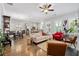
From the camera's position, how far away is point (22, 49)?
2.62 m

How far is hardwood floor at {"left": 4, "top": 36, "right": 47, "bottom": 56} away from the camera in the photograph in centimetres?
261

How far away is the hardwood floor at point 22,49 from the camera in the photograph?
2.61 metres

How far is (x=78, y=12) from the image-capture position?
257 cm

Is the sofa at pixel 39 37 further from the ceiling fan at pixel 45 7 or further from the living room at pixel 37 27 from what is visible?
the ceiling fan at pixel 45 7

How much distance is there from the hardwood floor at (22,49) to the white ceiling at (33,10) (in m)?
0.45

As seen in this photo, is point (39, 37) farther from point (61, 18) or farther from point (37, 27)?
point (61, 18)

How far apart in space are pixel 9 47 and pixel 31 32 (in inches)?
20.4

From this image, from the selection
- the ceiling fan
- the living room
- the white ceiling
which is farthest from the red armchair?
the ceiling fan

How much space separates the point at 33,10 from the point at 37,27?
1.12 ft

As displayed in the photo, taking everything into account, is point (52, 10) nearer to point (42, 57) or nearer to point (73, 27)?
point (73, 27)

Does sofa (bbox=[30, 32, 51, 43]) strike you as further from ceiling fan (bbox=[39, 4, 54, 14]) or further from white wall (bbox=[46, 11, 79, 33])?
ceiling fan (bbox=[39, 4, 54, 14])

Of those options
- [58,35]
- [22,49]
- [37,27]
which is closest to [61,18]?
[58,35]

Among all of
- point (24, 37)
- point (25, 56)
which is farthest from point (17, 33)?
point (25, 56)


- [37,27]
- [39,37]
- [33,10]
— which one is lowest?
[39,37]
